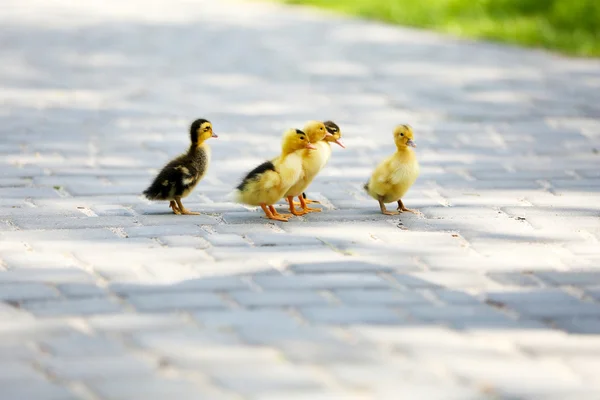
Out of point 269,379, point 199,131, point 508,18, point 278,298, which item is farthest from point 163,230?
point 508,18

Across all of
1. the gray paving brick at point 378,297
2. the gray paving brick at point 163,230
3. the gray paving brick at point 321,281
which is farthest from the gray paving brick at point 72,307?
the gray paving brick at point 163,230

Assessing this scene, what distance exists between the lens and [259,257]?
18.9 feet

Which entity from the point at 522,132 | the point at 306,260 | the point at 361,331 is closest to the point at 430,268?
the point at 306,260

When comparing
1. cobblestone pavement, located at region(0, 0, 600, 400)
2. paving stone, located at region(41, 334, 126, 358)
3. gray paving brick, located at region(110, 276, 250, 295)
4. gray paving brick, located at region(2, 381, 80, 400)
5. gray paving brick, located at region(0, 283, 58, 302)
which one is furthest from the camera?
gray paving brick, located at region(110, 276, 250, 295)

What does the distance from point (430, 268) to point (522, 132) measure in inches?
182

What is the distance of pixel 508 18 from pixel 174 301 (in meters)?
15.4

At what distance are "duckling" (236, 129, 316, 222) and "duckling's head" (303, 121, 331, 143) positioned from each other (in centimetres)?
16

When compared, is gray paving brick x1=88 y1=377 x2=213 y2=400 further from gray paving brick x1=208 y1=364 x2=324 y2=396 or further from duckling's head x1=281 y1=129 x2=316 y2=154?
duckling's head x1=281 y1=129 x2=316 y2=154

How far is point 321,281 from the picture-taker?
534 centimetres

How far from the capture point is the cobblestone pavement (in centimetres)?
420

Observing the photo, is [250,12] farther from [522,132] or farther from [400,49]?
[522,132]

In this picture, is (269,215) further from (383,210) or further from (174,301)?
(174,301)

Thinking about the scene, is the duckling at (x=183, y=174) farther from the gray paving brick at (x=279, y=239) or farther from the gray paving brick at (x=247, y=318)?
the gray paving brick at (x=247, y=318)

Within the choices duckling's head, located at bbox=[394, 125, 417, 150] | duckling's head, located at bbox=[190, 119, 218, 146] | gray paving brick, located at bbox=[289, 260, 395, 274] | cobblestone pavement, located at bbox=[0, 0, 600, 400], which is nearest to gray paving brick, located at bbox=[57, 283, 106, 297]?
cobblestone pavement, located at bbox=[0, 0, 600, 400]
